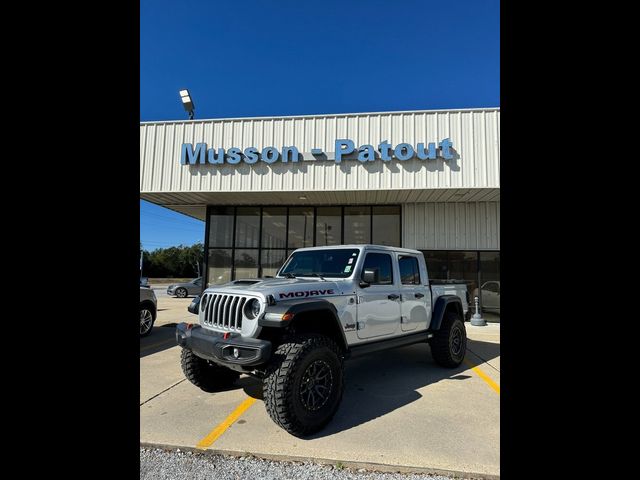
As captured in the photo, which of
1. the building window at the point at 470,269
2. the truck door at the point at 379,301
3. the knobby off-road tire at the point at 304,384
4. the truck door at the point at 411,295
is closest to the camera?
the knobby off-road tire at the point at 304,384

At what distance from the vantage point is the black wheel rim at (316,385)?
327 centimetres

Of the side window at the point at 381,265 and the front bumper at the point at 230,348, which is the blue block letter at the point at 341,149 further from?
the front bumper at the point at 230,348

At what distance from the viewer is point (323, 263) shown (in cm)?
479

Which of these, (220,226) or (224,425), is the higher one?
(220,226)

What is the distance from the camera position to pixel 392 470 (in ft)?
8.93

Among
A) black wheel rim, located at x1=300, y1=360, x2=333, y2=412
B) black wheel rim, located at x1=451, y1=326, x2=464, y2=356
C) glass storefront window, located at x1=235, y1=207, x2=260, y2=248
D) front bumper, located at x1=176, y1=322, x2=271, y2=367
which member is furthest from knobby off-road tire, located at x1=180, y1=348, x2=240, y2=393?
glass storefront window, located at x1=235, y1=207, x2=260, y2=248

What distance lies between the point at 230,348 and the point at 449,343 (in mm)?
3642

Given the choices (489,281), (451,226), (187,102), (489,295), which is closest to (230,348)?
(451,226)

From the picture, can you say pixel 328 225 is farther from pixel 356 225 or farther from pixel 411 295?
pixel 411 295

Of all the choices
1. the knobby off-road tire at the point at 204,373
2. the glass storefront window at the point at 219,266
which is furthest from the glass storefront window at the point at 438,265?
the knobby off-road tire at the point at 204,373

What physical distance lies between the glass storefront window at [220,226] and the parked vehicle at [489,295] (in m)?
9.00
